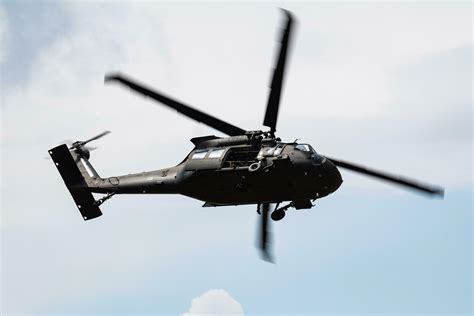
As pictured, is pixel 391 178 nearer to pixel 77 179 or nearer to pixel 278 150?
pixel 278 150

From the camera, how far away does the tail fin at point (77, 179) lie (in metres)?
39.3

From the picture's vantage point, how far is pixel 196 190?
3431 cm

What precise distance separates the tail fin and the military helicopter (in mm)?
3684

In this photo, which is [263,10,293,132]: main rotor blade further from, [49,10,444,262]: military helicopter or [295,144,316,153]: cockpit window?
[295,144,316,153]: cockpit window

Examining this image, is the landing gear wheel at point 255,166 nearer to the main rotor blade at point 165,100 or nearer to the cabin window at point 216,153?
the cabin window at point 216,153

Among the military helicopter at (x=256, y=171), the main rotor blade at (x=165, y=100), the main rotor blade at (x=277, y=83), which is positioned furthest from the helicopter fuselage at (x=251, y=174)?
the main rotor blade at (x=165, y=100)

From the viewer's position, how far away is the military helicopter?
32219 millimetres

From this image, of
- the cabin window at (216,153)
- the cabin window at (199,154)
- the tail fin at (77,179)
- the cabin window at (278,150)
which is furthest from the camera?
the tail fin at (77,179)

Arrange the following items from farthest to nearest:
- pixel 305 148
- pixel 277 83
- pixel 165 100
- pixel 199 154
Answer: pixel 199 154, pixel 305 148, pixel 165 100, pixel 277 83

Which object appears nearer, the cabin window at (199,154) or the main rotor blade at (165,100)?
the main rotor blade at (165,100)

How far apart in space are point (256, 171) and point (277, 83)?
3.81 m

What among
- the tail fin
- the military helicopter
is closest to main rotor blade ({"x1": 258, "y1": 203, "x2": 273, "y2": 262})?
the military helicopter

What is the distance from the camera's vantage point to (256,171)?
32.4 metres

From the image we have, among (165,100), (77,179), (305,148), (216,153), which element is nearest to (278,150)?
(305,148)
